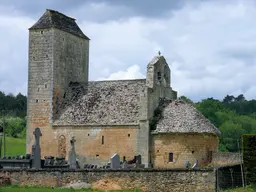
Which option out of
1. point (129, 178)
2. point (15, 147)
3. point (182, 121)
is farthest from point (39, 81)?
point (129, 178)

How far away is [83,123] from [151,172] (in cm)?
Answer: 2209

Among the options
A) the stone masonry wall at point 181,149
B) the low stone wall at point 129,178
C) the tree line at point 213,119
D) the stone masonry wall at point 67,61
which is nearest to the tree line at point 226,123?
the tree line at point 213,119

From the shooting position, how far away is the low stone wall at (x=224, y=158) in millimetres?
50500

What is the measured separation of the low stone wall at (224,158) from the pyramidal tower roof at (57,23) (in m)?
18.3

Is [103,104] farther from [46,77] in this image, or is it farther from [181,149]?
[181,149]

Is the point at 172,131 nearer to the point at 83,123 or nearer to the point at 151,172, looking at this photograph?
the point at 83,123

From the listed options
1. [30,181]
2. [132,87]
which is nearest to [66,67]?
[132,87]

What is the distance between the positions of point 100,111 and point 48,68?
682 cm

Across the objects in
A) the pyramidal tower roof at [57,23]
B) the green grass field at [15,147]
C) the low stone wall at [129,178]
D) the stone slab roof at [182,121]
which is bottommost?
the low stone wall at [129,178]

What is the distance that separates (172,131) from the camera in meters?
52.3

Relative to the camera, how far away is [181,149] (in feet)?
171

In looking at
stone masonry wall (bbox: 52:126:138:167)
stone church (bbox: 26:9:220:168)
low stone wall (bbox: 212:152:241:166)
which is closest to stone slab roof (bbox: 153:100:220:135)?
stone church (bbox: 26:9:220:168)

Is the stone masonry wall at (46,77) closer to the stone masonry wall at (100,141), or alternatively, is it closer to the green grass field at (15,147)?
the stone masonry wall at (100,141)

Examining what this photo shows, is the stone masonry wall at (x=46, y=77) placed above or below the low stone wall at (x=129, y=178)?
above
